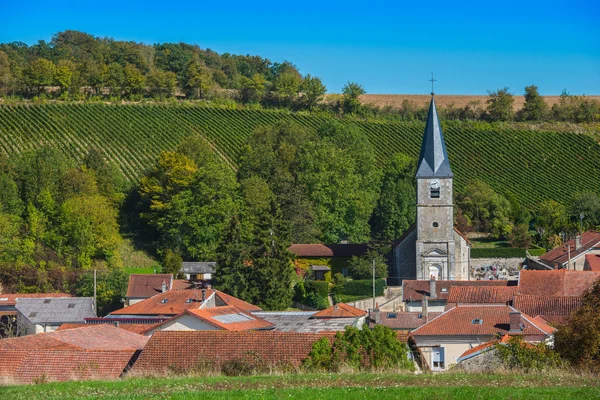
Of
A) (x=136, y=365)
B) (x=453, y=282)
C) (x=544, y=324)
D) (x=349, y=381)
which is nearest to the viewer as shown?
(x=349, y=381)

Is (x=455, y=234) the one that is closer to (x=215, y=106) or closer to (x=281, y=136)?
(x=281, y=136)

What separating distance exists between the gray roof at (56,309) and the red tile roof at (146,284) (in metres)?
2.56

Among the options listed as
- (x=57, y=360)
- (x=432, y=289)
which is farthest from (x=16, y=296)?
(x=57, y=360)

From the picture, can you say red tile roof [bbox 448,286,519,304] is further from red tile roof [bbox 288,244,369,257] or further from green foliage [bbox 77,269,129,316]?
green foliage [bbox 77,269,129,316]

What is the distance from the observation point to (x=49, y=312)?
162 feet

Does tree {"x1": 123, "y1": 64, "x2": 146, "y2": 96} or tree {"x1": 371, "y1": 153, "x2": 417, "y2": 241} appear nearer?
tree {"x1": 371, "y1": 153, "x2": 417, "y2": 241}

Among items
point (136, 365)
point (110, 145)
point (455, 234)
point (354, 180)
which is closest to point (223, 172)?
point (354, 180)

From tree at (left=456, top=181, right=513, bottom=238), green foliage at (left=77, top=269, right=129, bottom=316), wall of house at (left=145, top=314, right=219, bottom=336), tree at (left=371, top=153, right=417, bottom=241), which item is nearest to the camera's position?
wall of house at (left=145, top=314, right=219, bottom=336)

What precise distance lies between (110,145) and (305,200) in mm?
23452

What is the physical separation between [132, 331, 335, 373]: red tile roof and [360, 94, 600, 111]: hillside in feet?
280

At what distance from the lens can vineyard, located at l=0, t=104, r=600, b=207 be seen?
3273 inches

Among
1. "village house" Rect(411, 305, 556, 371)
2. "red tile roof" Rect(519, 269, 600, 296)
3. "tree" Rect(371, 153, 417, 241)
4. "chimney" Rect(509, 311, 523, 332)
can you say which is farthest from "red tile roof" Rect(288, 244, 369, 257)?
"chimney" Rect(509, 311, 523, 332)

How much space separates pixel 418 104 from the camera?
114 meters

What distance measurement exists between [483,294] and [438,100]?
71.3 meters
